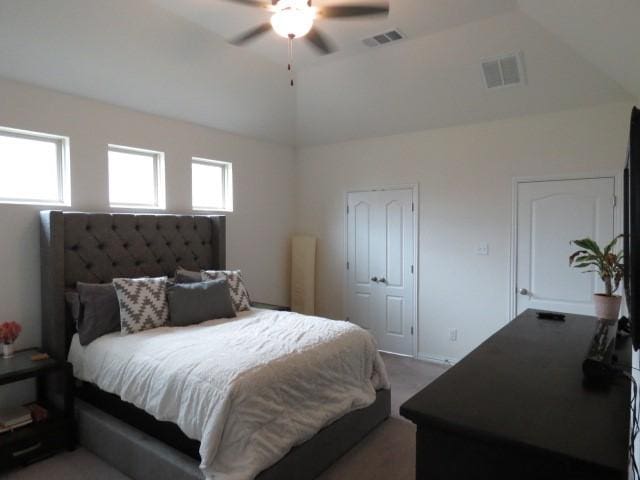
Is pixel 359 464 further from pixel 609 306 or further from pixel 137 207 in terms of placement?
pixel 137 207

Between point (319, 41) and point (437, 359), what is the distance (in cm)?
347

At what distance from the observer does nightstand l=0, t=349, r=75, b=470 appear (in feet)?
8.00

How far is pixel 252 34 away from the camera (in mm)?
2426

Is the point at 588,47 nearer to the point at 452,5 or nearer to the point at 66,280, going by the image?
the point at 452,5

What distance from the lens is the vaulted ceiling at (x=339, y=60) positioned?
263 cm

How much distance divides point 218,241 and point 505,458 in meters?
3.47

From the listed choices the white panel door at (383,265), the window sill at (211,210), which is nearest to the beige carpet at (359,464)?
the white panel door at (383,265)

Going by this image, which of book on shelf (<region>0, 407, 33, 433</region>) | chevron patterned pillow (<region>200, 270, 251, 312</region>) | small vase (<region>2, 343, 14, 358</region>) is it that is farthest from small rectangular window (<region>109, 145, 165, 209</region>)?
book on shelf (<region>0, 407, 33, 433</region>)

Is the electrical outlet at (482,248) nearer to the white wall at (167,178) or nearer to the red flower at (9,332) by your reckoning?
the white wall at (167,178)

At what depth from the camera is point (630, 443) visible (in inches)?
38.4

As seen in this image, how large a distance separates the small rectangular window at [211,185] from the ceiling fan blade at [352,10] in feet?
8.09

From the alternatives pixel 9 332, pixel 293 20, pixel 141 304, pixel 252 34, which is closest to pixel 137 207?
pixel 141 304

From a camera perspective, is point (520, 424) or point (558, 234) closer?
point (520, 424)

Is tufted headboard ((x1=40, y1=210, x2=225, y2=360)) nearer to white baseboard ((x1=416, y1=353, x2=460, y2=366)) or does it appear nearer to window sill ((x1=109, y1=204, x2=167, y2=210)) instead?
window sill ((x1=109, y1=204, x2=167, y2=210))
